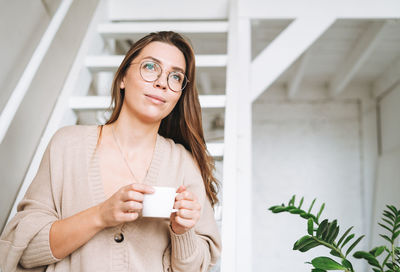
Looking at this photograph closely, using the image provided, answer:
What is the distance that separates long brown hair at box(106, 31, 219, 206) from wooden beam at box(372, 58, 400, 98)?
11.5 feet

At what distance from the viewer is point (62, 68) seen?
1.88m

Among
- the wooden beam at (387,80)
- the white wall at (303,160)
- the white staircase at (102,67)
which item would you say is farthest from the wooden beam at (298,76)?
the white staircase at (102,67)

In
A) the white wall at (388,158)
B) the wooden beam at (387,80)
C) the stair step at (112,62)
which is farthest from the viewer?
the wooden beam at (387,80)

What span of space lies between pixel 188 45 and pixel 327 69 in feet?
11.8

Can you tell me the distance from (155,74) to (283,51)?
1.21 metres

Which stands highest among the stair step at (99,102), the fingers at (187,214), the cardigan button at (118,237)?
the stair step at (99,102)

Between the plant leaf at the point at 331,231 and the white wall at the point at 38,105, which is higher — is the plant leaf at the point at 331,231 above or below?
below

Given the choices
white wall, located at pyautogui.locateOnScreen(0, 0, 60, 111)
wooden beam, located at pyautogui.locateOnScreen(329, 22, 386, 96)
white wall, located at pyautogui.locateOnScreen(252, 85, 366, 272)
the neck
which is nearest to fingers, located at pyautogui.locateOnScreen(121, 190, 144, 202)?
the neck

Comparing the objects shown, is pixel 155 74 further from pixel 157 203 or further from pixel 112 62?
pixel 112 62

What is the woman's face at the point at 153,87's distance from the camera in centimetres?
112

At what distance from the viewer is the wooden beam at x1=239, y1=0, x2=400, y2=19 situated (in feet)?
7.36

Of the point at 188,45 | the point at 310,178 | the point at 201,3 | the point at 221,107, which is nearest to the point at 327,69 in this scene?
the point at 310,178

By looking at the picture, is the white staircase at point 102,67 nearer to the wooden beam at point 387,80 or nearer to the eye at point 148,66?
the eye at point 148,66

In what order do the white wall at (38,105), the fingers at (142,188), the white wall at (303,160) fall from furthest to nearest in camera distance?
the white wall at (303,160) → the white wall at (38,105) → the fingers at (142,188)
